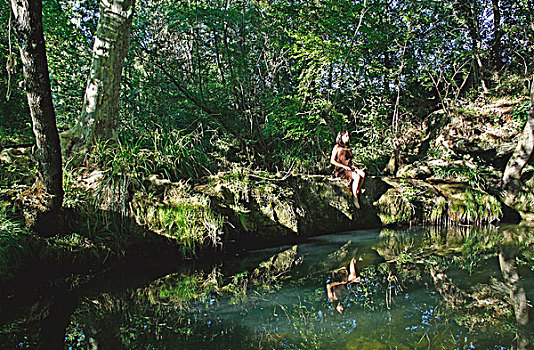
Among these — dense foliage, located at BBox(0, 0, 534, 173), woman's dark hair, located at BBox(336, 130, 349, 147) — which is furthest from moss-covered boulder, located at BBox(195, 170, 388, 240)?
dense foliage, located at BBox(0, 0, 534, 173)

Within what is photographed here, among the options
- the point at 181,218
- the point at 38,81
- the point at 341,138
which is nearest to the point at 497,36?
the point at 341,138

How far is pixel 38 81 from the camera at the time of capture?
306 cm

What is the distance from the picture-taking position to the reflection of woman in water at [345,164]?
624cm

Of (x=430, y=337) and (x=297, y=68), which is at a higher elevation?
(x=297, y=68)

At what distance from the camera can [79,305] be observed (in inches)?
119

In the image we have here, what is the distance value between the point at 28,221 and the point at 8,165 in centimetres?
128

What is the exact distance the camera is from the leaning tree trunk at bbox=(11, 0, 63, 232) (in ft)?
9.64

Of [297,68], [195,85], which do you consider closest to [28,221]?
[195,85]

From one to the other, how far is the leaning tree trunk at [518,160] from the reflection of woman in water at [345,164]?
11.2 feet

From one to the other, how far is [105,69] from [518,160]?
7.75 metres

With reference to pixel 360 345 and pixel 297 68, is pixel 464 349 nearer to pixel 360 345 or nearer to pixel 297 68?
pixel 360 345

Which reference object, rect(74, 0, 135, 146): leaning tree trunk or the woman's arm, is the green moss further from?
the woman's arm

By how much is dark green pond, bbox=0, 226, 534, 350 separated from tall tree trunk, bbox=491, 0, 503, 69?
720 centimetres

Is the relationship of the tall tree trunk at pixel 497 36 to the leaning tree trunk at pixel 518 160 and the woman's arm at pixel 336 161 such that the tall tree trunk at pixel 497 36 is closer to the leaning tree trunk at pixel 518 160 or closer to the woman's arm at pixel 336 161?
the leaning tree trunk at pixel 518 160
